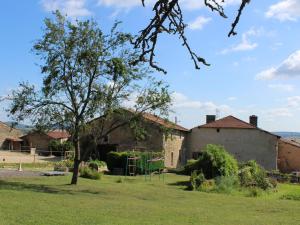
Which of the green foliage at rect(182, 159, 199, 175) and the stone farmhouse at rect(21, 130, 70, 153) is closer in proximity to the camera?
the green foliage at rect(182, 159, 199, 175)

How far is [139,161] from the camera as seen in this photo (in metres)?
46.3

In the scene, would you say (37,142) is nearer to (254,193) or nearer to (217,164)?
(217,164)

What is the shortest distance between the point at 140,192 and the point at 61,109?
6.39 meters

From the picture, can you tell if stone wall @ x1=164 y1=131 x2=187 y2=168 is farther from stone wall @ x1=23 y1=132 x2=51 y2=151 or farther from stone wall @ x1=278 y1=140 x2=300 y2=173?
stone wall @ x1=23 y1=132 x2=51 y2=151

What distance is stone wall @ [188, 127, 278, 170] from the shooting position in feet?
194

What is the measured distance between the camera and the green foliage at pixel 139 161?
45366mm

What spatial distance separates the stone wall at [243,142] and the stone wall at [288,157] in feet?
12.9

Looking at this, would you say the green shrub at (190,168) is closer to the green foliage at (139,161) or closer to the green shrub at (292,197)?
the green foliage at (139,161)

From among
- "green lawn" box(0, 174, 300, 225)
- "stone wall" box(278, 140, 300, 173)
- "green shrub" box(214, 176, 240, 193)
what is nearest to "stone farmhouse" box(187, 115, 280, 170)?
"stone wall" box(278, 140, 300, 173)

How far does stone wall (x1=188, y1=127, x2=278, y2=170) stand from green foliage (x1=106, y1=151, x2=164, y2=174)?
15.6 metres

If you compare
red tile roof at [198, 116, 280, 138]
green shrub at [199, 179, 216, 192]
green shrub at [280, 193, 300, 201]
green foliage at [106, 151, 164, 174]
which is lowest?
green shrub at [280, 193, 300, 201]

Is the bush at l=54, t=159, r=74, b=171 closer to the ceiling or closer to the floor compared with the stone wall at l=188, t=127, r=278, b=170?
closer to the floor

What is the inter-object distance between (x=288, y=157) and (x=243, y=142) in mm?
5903

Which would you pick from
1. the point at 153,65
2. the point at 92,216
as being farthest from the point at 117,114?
the point at 153,65
